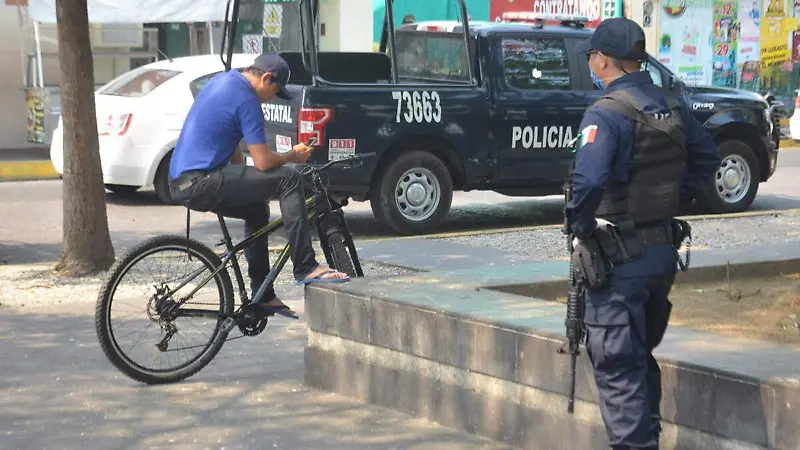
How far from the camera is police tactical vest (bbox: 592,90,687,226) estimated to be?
4.70 meters

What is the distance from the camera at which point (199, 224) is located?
12.9m

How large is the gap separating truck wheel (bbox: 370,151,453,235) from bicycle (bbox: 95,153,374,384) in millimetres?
5036

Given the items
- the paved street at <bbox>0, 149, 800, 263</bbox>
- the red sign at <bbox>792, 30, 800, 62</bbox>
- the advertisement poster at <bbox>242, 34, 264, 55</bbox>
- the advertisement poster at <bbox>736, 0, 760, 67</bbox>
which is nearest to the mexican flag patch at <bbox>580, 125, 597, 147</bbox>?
the paved street at <bbox>0, 149, 800, 263</bbox>

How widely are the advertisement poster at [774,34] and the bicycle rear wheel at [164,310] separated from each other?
22.8m

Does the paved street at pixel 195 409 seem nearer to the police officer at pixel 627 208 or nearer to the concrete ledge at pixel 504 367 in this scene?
the concrete ledge at pixel 504 367

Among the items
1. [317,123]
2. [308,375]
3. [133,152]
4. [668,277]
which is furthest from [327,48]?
[668,277]

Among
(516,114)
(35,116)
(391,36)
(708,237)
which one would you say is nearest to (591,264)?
(708,237)

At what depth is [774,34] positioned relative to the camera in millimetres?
28000

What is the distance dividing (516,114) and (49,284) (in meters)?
4.85

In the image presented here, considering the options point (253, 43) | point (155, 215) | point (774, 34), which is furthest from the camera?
point (774, 34)

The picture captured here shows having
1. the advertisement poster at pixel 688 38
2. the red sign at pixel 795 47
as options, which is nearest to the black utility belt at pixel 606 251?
the advertisement poster at pixel 688 38

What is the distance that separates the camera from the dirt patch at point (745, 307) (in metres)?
6.48

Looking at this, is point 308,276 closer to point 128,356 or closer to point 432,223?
point 128,356

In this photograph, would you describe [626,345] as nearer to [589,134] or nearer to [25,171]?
[589,134]
